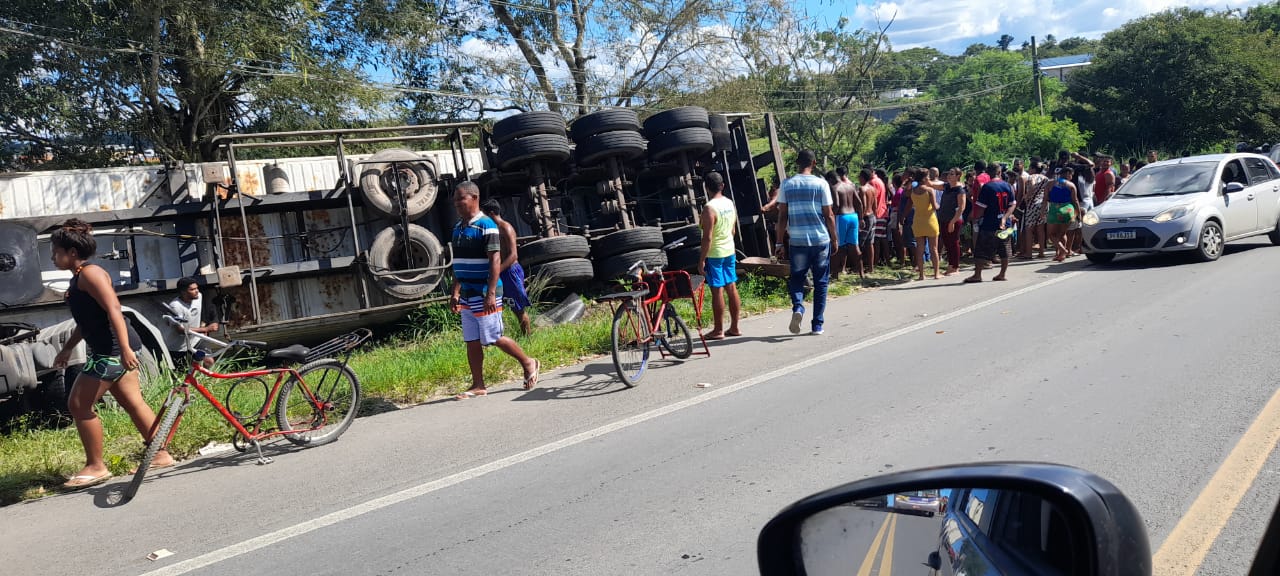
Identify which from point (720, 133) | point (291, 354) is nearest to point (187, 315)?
point (291, 354)

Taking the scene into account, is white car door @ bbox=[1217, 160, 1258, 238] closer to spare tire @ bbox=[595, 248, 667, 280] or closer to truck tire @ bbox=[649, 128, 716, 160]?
truck tire @ bbox=[649, 128, 716, 160]

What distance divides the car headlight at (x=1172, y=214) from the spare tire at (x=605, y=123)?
7480 mm

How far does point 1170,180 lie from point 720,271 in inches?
346

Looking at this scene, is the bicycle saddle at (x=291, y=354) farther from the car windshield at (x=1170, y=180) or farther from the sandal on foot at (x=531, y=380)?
the car windshield at (x=1170, y=180)

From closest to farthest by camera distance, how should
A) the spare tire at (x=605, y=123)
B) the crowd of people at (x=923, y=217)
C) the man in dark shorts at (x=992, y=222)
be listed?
the crowd of people at (x=923, y=217) → the spare tire at (x=605, y=123) → the man in dark shorts at (x=992, y=222)

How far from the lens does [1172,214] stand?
44.1 feet

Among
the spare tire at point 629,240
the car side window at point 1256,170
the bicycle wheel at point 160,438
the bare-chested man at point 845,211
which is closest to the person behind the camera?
the bicycle wheel at point 160,438

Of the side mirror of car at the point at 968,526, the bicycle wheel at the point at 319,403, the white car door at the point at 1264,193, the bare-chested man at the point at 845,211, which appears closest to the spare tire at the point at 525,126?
the bare-chested man at the point at 845,211

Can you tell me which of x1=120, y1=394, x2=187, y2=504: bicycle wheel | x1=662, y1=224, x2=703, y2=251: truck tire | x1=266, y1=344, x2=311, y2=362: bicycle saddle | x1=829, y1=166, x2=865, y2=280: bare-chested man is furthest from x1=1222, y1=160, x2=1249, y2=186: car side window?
x1=120, y1=394, x2=187, y2=504: bicycle wheel

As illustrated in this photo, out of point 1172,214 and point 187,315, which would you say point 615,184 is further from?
point 1172,214

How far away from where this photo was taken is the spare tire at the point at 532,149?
12.3 m

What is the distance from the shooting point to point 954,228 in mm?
14609

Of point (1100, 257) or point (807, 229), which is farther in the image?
point (1100, 257)

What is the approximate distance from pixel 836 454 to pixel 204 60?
1516 centimetres
